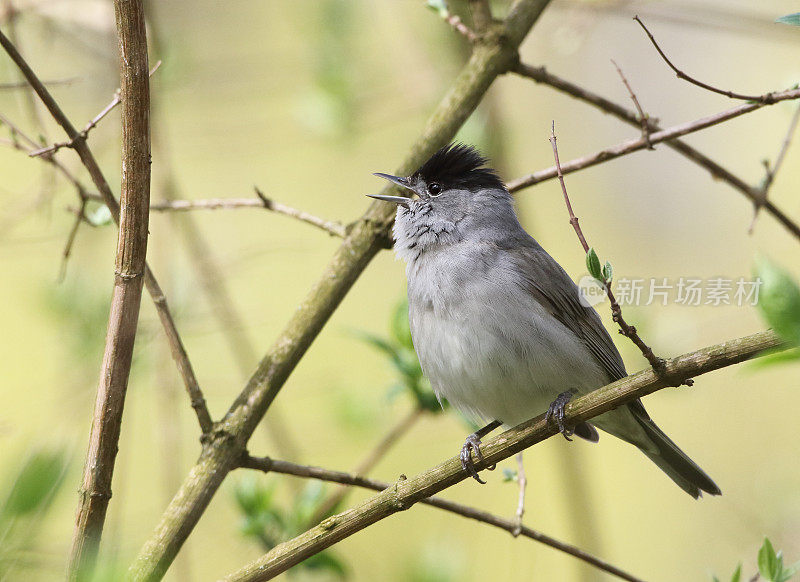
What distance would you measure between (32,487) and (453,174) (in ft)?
9.28

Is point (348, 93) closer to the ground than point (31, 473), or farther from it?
farther from it

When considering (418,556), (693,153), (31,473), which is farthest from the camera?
(693,153)

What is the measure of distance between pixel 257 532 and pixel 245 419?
64 cm

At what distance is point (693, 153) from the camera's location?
3176mm

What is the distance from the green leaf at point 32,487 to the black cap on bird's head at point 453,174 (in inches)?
90.5

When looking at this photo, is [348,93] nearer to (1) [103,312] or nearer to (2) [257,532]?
(1) [103,312]

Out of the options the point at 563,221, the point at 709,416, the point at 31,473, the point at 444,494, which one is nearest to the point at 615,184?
the point at 563,221

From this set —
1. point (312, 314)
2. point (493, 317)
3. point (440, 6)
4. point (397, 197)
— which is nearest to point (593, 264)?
point (312, 314)

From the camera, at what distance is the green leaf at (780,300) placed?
1147mm

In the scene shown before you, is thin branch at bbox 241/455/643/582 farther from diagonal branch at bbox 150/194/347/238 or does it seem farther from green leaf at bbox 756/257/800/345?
green leaf at bbox 756/257/800/345

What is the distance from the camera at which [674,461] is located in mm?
3424

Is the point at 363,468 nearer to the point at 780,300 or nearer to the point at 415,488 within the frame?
the point at 415,488

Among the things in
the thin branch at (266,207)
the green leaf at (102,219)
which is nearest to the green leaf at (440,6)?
the thin branch at (266,207)

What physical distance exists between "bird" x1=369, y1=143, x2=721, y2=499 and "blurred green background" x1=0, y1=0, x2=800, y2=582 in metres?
0.31
